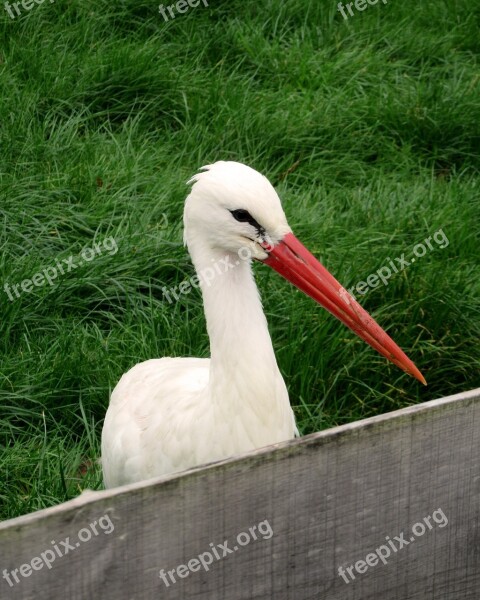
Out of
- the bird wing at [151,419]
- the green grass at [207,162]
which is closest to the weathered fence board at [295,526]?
the bird wing at [151,419]

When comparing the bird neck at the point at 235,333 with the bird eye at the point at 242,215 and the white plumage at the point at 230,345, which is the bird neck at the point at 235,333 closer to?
the white plumage at the point at 230,345

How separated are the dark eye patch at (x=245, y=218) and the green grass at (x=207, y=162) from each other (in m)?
1.09

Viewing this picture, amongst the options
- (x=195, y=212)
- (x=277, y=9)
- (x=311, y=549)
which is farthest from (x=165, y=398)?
(x=277, y=9)

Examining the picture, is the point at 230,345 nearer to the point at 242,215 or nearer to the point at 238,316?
the point at 238,316

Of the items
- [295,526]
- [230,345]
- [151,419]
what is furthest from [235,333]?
[295,526]

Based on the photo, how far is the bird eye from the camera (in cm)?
283

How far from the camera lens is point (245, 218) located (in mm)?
2846

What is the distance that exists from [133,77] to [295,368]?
2161 millimetres

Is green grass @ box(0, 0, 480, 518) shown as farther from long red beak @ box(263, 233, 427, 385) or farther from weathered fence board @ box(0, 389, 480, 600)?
weathered fence board @ box(0, 389, 480, 600)

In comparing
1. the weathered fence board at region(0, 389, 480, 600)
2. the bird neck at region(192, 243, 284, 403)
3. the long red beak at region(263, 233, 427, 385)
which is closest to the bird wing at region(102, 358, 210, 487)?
the bird neck at region(192, 243, 284, 403)

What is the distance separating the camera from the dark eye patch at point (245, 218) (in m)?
2.83

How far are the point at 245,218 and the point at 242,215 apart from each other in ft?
0.04

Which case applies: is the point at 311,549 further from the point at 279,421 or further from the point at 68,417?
the point at 68,417

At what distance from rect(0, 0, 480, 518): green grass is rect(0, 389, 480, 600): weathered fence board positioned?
146cm
